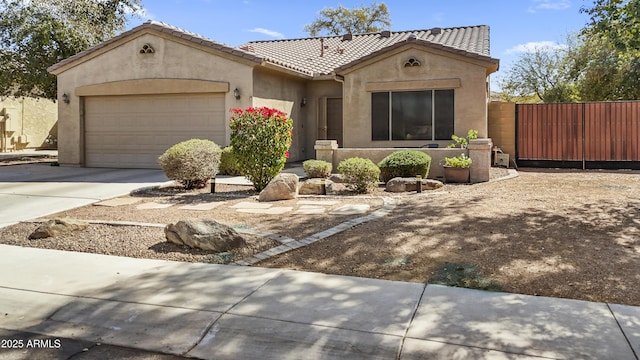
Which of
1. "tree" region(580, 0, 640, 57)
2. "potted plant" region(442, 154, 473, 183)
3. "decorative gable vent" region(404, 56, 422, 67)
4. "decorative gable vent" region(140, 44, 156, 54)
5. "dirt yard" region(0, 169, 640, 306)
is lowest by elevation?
"dirt yard" region(0, 169, 640, 306)

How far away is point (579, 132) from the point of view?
16.1m

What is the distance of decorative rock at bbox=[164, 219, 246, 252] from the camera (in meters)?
6.09

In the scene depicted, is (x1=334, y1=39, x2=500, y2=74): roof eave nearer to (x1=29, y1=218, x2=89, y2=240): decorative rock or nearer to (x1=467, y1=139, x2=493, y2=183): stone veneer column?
(x1=467, y1=139, x2=493, y2=183): stone veneer column

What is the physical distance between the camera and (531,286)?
470 cm

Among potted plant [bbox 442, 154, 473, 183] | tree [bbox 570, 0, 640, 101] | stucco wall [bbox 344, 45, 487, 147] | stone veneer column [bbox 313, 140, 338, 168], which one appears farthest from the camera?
tree [bbox 570, 0, 640, 101]

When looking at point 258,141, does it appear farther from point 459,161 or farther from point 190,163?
point 459,161

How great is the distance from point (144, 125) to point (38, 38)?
20.7 feet

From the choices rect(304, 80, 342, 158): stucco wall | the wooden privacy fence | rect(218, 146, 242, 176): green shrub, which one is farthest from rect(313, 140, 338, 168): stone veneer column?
the wooden privacy fence

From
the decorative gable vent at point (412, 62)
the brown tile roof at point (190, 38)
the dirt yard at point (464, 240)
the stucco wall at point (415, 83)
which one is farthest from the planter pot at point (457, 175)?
the brown tile roof at point (190, 38)

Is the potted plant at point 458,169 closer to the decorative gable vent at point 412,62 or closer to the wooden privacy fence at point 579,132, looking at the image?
the decorative gable vent at point 412,62

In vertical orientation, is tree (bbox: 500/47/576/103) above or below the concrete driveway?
above

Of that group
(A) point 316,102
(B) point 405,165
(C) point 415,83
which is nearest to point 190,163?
(B) point 405,165

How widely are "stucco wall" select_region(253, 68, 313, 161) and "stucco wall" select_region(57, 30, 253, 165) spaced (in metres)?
0.64

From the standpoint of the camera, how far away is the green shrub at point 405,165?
11.5 metres
